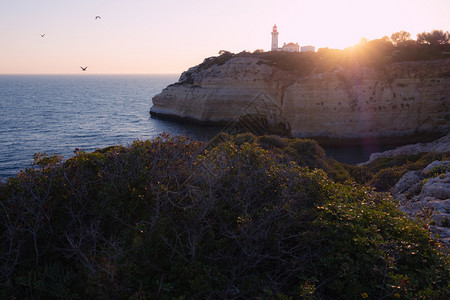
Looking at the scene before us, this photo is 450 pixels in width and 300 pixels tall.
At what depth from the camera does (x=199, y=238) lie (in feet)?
16.3

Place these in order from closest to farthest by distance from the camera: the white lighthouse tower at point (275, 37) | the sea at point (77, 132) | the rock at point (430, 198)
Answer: the rock at point (430, 198) < the sea at point (77, 132) < the white lighthouse tower at point (275, 37)

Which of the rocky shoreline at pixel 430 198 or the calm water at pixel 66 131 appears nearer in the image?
the rocky shoreline at pixel 430 198

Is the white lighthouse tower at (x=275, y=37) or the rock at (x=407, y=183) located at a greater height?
the white lighthouse tower at (x=275, y=37)

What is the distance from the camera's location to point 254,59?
43938 millimetres

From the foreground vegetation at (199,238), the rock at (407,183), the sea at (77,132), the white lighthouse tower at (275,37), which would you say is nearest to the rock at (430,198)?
the rock at (407,183)

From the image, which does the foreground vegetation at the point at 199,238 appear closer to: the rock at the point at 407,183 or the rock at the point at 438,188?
the rock at the point at 438,188

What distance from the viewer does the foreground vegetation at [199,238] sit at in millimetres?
4527

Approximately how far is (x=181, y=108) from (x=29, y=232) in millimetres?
43240

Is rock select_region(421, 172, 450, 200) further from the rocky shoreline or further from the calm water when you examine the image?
the calm water

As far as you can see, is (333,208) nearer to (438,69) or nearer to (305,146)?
(305,146)

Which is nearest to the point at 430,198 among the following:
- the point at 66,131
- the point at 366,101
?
the point at 366,101

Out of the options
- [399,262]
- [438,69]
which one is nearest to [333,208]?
[399,262]

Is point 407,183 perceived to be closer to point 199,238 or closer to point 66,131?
point 199,238

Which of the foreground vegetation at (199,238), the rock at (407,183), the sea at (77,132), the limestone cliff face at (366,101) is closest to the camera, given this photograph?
the foreground vegetation at (199,238)
